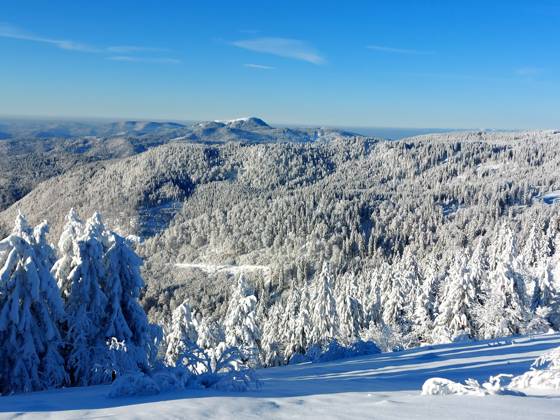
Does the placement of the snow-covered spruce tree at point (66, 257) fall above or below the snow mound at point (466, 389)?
below

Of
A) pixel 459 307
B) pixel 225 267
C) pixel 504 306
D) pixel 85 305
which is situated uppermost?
pixel 85 305

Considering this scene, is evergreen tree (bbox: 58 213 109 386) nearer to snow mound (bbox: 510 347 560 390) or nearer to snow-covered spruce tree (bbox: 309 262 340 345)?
snow mound (bbox: 510 347 560 390)

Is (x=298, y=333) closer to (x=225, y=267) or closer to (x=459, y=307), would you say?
(x=459, y=307)

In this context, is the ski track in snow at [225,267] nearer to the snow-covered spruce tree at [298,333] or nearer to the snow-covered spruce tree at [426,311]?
the snow-covered spruce tree at [298,333]

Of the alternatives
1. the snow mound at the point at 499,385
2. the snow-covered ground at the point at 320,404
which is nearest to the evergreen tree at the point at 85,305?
the snow-covered ground at the point at 320,404

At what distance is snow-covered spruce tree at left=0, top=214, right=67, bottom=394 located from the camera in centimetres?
1432

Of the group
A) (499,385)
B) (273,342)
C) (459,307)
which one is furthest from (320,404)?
(273,342)

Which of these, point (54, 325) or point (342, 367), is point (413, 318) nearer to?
point (342, 367)

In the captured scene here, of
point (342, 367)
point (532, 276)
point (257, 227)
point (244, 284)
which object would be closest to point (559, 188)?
point (257, 227)

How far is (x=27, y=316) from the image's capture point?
14453 millimetres

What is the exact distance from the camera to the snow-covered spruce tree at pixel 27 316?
14.3m

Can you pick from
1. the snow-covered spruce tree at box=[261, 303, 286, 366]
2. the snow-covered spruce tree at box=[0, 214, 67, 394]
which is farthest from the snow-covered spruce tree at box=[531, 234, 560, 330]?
the snow-covered spruce tree at box=[0, 214, 67, 394]

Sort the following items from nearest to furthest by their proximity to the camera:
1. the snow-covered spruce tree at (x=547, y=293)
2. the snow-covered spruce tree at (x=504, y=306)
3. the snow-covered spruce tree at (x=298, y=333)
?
the snow-covered spruce tree at (x=504, y=306), the snow-covered spruce tree at (x=547, y=293), the snow-covered spruce tree at (x=298, y=333)

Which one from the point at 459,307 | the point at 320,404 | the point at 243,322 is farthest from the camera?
the point at 243,322
